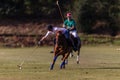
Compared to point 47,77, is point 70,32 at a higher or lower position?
higher

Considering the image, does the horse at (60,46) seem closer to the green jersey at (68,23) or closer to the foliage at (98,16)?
the green jersey at (68,23)

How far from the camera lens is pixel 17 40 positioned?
55562 millimetres

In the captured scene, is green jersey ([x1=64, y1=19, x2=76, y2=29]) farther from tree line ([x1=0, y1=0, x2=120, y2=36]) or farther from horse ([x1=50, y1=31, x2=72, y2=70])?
tree line ([x1=0, y1=0, x2=120, y2=36])

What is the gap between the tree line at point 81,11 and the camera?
6091 cm

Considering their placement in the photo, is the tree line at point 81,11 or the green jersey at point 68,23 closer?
the green jersey at point 68,23

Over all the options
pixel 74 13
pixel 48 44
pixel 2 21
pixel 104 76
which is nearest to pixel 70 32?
pixel 104 76

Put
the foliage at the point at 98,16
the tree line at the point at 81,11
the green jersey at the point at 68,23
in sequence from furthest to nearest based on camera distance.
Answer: the tree line at the point at 81,11 → the foliage at the point at 98,16 → the green jersey at the point at 68,23

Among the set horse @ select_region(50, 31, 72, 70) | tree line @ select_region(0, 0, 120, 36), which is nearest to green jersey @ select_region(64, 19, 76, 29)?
horse @ select_region(50, 31, 72, 70)

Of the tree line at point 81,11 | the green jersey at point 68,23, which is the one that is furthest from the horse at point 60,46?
the tree line at point 81,11

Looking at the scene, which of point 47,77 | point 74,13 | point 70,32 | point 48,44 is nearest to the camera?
point 47,77

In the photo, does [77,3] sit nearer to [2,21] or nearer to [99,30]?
[99,30]

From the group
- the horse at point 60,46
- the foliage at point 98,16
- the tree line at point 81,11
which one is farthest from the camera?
the tree line at point 81,11

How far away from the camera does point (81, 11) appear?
6041 centimetres

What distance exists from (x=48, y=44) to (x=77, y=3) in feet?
28.8
